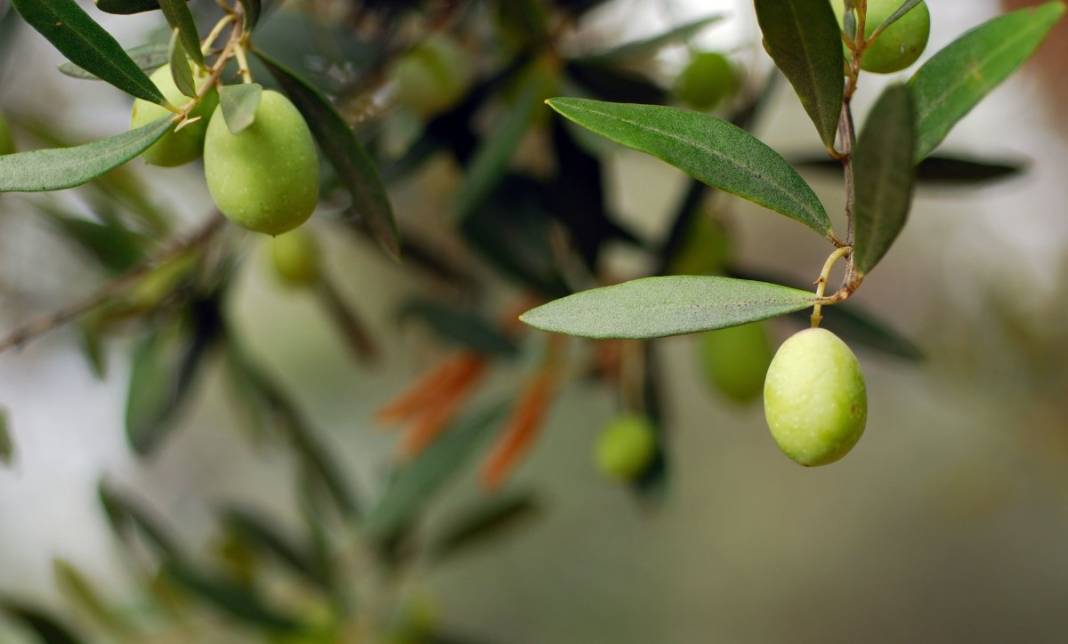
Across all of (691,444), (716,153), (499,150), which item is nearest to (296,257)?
(499,150)

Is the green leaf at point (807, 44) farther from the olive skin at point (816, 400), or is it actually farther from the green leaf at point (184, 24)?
the green leaf at point (184, 24)

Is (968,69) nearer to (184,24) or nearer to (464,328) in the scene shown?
(184,24)

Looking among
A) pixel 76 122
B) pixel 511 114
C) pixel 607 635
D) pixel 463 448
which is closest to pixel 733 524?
pixel 607 635

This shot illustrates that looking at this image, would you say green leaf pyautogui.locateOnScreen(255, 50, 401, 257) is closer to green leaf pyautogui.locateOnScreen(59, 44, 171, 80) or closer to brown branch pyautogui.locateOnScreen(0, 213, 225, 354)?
green leaf pyautogui.locateOnScreen(59, 44, 171, 80)

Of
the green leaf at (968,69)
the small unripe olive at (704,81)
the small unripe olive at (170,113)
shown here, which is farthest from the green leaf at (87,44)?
the small unripe olive at (704,81)

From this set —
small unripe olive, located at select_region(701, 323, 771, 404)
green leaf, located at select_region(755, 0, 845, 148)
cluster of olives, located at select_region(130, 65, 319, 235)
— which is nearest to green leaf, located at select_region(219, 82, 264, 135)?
cluster of olives, located at select_region(130, 65, 319, 235)

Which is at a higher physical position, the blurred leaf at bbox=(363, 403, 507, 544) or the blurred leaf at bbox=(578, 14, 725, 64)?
the blurred leaf at bbox=(578, 14, 725, 64)
